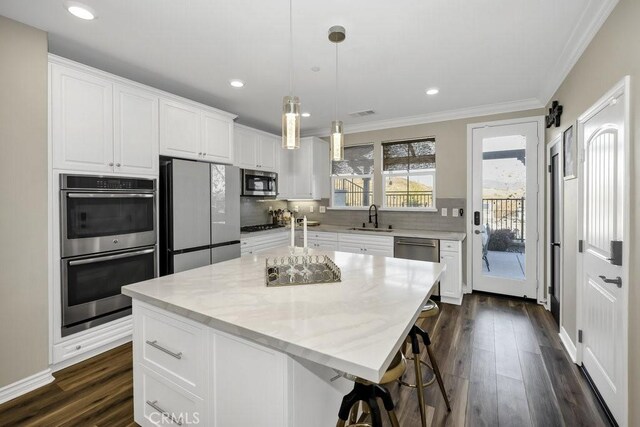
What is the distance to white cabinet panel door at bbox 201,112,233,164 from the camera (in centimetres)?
350

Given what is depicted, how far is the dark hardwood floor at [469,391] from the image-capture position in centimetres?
183

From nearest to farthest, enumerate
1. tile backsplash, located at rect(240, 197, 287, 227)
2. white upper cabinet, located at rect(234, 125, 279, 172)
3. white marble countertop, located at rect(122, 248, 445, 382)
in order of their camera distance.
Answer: white marble countertop, located at rect(122, 248, 445, 382) → white upper cabinet, located at rect(234, 125, 279, 172) → tile backsplash, located at rect(240, 197, 287, 227)

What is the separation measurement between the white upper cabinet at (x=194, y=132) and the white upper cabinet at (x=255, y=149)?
0.45 meters

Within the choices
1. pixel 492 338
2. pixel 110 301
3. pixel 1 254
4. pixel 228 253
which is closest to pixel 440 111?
pixel 492 338

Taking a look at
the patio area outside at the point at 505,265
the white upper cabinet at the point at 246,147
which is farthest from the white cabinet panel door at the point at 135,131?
the patio area outside at the point at 505,265

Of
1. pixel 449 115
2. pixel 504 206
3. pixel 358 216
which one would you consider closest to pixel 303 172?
pixel 358 216

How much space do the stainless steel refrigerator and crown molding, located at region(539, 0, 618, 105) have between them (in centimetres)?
351

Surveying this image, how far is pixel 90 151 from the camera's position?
2.46m

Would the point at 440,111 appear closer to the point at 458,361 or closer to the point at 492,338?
the point at 492,338

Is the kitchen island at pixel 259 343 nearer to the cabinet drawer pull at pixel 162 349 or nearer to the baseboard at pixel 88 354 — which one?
the cabinet drawer pull at pixel 162 349

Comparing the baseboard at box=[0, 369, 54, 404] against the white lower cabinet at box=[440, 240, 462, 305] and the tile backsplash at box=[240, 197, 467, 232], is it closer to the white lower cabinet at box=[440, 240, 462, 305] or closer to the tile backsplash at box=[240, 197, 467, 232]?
the tile backsplash at box=[240, 197, 467, 232]

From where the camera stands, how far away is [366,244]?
4.33 metres

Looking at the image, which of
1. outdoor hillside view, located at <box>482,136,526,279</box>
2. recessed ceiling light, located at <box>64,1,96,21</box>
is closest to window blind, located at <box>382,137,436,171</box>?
outdoor hillside view, located at <box>482,136,526,279</box>

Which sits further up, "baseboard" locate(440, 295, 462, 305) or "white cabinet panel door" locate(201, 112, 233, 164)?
"white cabinet panel door" locate(201, 112, 233, 164)
